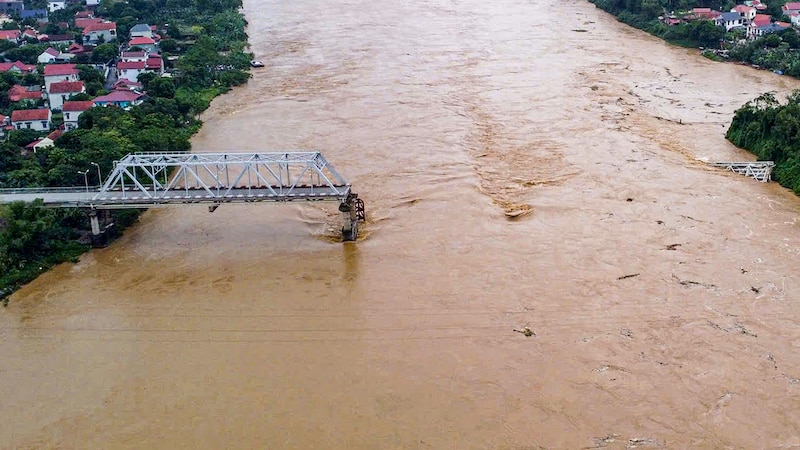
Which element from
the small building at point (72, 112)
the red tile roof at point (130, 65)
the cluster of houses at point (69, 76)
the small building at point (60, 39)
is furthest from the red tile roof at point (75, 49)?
the small building at point (72, 112)

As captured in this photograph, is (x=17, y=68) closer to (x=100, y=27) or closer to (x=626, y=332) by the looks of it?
(x=100, y=27)

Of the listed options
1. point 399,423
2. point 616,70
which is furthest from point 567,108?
point 399,423

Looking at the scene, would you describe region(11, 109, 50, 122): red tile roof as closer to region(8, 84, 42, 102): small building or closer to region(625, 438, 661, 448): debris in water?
region(8, 84, 42, 102): small building

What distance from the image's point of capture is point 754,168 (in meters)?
16.8

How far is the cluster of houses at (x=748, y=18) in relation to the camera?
28.6 m

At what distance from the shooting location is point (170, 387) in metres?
10.0

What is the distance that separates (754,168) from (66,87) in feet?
59.2

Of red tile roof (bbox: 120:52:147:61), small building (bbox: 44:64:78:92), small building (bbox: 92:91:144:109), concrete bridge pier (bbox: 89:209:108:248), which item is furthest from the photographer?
red tile roof (bbox: 120:52:147:61)

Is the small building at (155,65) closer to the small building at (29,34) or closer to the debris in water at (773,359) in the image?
the small building at (29,34)

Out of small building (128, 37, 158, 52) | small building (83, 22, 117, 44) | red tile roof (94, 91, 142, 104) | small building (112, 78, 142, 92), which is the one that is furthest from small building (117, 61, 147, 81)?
small building (83, 22, 117, 44)

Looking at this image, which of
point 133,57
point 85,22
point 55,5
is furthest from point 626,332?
point 55,5

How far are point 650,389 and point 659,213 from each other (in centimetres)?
569

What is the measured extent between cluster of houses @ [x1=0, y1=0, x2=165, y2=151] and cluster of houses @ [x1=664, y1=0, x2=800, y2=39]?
21154 millimetres

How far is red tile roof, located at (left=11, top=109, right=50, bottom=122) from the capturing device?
1895 cm
